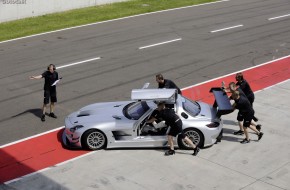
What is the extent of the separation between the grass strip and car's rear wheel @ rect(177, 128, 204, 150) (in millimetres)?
15128

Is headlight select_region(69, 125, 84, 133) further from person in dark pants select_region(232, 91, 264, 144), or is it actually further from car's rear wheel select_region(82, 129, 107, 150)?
person in dark pants select_region(232, 91, 264, 144)

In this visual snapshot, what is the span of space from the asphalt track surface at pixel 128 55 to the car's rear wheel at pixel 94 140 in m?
2.23

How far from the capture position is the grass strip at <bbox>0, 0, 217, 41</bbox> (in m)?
26.6

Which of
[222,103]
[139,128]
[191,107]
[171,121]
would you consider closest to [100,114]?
[139,128]

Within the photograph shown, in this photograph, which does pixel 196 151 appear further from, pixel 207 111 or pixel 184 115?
pixel 207 111

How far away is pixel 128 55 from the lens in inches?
875

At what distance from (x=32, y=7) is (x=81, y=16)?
2.91m

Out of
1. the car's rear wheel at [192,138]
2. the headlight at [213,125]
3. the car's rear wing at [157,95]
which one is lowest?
the car's rear wheel at [192,138]

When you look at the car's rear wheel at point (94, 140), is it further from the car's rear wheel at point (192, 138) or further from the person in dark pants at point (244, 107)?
the person in dark pants at point (244, 107)

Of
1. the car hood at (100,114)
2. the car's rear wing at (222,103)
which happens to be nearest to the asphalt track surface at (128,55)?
the car hood at (100,114)

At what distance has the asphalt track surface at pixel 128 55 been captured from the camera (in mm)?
16938

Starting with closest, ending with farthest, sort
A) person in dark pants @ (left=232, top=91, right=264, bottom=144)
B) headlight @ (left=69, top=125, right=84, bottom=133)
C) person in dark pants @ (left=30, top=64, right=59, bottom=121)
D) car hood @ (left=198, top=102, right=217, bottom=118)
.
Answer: headlight @ (left=69, top=125, right=84, bottom=133)
person in dark pants @ (left=232, top=91, right=264, bottom=144)
car hood @ (left=198, top=102, right=217, bottom=118)
person in dark pants @ (left=30, top=64, right=59, bottom=121)

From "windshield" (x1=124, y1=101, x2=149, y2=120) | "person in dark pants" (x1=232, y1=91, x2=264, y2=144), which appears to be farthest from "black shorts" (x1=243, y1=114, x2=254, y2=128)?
"windshield" (x1=124, y1=101, x2=149, y2=120)

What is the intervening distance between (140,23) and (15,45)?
25.0ft
